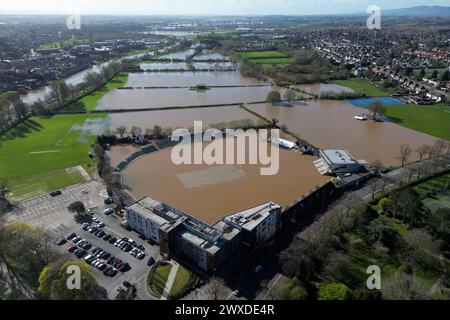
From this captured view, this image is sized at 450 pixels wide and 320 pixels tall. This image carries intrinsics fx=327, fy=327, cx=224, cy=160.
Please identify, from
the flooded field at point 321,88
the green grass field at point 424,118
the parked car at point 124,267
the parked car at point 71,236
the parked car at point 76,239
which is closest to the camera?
the parked car at point 124,267

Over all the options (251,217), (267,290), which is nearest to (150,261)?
(251,217)

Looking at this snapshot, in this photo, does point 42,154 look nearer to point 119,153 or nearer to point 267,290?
point 119,153

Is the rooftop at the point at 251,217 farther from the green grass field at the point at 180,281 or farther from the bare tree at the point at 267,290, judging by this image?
the green grass field at the point at 180,281

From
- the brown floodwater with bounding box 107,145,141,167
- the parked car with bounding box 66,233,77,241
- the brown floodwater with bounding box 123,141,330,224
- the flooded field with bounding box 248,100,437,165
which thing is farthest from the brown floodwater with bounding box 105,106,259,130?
the parked car with bounding box 66,233,77,241

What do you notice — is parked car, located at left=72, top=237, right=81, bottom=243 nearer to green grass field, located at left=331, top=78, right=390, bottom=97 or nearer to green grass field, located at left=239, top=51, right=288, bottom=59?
green grass field, located at left=331, top=78, right=390, bottom=97

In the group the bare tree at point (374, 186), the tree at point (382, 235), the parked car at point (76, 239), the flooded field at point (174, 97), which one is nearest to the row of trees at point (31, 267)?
the parked car at point (76, 239)
